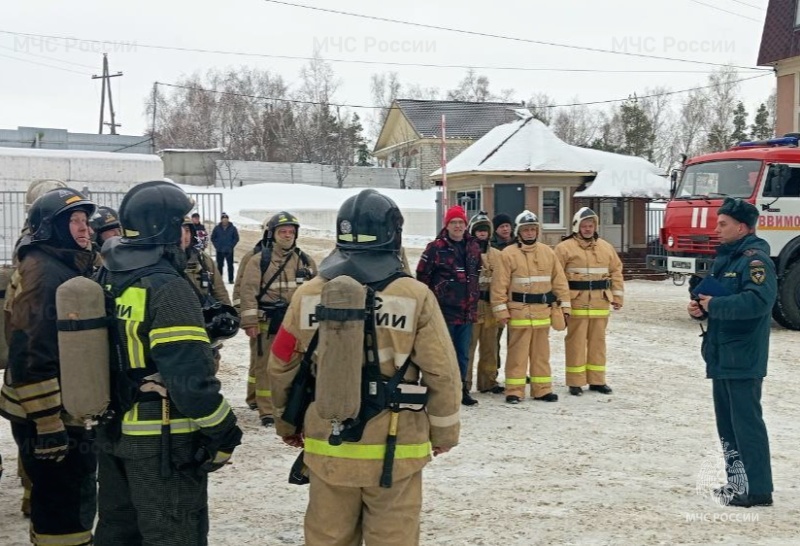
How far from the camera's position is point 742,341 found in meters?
5.12

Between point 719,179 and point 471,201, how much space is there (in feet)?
35.6

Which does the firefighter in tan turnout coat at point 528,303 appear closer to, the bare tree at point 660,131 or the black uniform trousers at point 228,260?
the black uniform trousers at point 228,260

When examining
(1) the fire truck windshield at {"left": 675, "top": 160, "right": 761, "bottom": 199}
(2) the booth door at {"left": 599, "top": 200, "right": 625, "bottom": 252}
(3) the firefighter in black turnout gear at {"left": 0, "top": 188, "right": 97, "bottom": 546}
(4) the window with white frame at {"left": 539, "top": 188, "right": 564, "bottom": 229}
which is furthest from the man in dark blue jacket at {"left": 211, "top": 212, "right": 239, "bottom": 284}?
(3) the firefighter in black turnout gear at {"left": 0, "top": 188, "right": 97, "bottom": 546}

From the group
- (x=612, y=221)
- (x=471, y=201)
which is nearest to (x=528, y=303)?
(x=471, y=201)

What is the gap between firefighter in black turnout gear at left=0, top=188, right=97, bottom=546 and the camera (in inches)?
161

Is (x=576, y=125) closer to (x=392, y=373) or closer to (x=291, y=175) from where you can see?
(x=291, y=175)

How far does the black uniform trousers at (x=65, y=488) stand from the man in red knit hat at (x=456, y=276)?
421cm

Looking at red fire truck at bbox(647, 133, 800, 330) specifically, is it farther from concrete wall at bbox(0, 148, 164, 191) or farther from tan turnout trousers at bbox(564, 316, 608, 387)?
concrete wall at bbox(0, 148, 164, 191)

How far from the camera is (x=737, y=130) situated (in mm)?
51812

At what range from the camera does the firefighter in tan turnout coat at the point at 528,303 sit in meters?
8.32

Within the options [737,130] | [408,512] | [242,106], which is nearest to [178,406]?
[408,512]

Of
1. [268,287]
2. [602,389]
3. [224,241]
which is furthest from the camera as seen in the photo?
[224,241]

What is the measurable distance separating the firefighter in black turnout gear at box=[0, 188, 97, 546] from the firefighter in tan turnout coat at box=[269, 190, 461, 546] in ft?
4.64

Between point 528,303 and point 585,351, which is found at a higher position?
point 528,303
